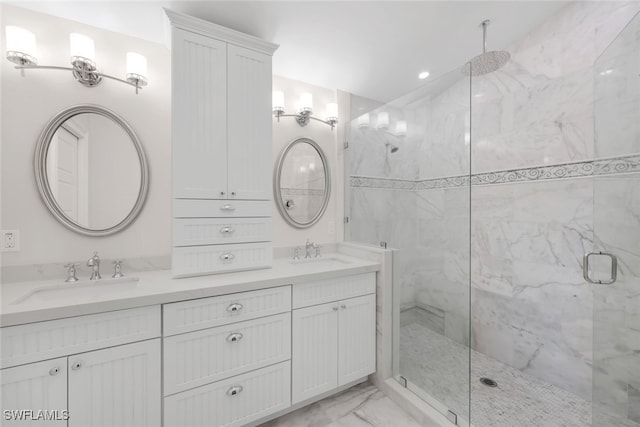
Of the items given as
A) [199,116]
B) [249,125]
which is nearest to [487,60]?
[249,125]

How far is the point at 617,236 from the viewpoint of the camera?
1.36 metres

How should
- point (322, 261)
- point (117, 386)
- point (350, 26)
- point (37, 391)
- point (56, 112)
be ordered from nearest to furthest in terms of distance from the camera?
point (37, 391), point (117, 386), point (56, 112), point (350, 26), point (322, 261)

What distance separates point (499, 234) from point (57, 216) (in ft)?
9.90

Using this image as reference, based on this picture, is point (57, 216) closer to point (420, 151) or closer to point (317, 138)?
point (317, 138)

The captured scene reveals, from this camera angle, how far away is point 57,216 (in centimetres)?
148

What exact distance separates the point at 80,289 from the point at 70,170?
676 mm

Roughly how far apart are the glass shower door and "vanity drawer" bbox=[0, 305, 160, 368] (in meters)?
2.28

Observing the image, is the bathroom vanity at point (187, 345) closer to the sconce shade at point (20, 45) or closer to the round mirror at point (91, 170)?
the round mirror at point (91, 170)

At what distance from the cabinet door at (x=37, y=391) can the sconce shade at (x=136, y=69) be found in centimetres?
149

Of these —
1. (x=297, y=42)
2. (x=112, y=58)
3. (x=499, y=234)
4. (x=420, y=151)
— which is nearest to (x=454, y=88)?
(x=420, y=151)

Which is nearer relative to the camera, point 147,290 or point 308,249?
point 147,290

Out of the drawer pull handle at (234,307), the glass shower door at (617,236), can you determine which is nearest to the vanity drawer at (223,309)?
the drawer pull handle at (234,307)

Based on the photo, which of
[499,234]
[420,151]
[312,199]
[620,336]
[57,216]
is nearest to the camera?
[620,336]

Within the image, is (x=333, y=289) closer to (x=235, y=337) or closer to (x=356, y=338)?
(x=356, y=338)
